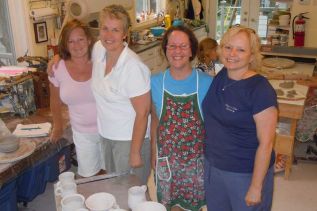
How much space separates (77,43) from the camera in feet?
6.82

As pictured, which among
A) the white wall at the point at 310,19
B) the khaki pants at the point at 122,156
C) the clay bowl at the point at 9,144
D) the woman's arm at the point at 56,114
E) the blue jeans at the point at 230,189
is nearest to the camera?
the blue jeans at the point at 230,189

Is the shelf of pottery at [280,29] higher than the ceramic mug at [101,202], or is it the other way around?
the shelf of pottery at [280,29]

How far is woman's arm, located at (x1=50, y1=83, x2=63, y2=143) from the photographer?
7.46ft

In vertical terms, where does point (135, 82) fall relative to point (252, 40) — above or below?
below

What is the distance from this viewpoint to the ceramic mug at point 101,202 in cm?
136

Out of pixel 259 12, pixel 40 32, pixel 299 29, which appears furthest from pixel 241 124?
pixel 259 12

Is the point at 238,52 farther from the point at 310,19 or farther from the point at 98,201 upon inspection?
the point at 310,19

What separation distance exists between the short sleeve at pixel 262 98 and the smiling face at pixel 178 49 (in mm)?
394

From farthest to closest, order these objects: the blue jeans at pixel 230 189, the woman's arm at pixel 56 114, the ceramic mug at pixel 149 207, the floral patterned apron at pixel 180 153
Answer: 1. the woman's arm at pixel 56 114
2. the floral patterned apron at pixel 180 153
3. the blue jeans at pixel 230 189
4. the ceramic mug at pixel 149 207

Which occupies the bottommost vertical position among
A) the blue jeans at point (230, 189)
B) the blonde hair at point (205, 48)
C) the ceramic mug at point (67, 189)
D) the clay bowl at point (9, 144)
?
the blue jeans at point (230, 189)

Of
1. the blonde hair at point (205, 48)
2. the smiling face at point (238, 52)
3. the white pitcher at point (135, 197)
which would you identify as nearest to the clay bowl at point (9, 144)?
the white pitcher at point (135, 197)

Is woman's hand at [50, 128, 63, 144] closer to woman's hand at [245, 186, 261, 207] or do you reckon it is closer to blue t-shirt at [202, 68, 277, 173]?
blue t-shirt at [202, 68, 277, 173]

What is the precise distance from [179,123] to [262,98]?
1.56 feet

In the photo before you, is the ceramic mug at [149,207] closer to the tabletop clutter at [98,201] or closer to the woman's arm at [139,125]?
the tabletop clutter at [98,201]
